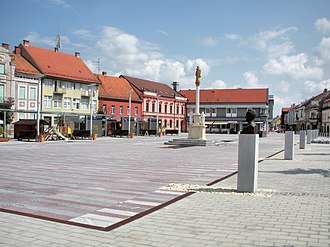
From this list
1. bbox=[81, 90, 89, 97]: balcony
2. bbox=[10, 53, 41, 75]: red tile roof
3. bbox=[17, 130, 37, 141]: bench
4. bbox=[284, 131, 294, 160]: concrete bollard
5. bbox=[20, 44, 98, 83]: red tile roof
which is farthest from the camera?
bbox=[81, 90, 89, 97]: balcony

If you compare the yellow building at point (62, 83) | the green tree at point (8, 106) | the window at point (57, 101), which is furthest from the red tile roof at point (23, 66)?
the window at point (57, 101)

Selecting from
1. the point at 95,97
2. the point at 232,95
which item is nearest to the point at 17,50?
the point at 95,97

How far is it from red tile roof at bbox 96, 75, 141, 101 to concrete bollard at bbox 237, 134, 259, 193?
5752 cm

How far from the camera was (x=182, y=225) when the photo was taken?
5.93 meters

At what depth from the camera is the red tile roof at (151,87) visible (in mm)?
76619

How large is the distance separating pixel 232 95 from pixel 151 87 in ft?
77.7

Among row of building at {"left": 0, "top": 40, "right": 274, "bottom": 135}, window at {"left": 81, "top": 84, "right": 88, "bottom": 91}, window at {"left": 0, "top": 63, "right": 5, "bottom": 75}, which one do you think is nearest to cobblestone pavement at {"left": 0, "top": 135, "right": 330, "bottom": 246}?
row of building at {"left": 0, "top": 40, "right": 274, "bottom": 135}

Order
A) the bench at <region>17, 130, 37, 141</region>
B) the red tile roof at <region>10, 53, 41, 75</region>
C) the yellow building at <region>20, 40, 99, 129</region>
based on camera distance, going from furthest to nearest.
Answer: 1. the yellow building at <region>20, 40, 99, 129</region>
2. the red tile roof at <region>10, 53, 41, 75</region>
3. the bench at <region>17, 130, 37, 141</region>

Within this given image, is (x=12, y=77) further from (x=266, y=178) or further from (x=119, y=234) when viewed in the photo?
(x=119, y=234)

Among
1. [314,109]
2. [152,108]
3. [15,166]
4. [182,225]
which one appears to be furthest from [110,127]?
[314,109]

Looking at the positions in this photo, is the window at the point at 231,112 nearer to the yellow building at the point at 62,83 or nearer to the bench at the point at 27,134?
the yellow building at the point at 62,83

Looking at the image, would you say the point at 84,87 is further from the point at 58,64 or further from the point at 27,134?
the point at 27,134

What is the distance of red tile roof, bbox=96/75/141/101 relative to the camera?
66.8 meters

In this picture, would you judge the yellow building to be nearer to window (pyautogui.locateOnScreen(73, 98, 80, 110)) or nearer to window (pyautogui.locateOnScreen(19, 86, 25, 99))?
window (pyautogui.locateOnScreen(73, 98, 80, 110))
